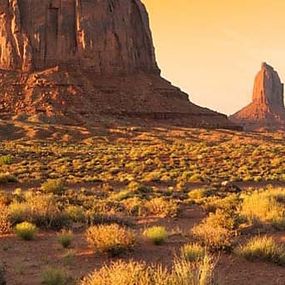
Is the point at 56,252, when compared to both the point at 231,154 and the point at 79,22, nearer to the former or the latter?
the point at 231,154

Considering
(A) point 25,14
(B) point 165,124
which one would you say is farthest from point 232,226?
(A) point 25,14

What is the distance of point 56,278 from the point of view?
26.2 feet

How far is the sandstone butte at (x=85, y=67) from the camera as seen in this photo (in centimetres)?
8881

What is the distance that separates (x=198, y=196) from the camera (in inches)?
825

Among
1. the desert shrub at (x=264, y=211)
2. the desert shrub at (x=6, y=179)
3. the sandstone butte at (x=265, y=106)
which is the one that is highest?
the sandstone butte at (x=265, y=106)

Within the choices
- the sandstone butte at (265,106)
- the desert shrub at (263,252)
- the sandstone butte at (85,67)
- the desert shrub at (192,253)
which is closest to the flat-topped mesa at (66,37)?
the sandstone butte at (85,67)

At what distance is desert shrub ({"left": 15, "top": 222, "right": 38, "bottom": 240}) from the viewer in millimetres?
11562

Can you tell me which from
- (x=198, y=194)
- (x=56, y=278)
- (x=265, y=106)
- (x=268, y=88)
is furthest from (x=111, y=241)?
(x=268, y=88)

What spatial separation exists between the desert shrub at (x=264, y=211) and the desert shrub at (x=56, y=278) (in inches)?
250

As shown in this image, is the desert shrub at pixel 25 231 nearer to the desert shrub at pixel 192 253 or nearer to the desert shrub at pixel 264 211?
the desert shrub at pixel 192 253

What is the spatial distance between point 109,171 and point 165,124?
5289cm

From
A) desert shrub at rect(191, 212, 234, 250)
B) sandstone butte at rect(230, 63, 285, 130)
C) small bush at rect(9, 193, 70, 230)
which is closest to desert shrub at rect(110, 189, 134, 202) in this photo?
small bush at rect(9, 193, 70, 230)

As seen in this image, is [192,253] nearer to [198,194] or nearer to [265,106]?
[198,194]

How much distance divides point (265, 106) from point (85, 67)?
312 feet
